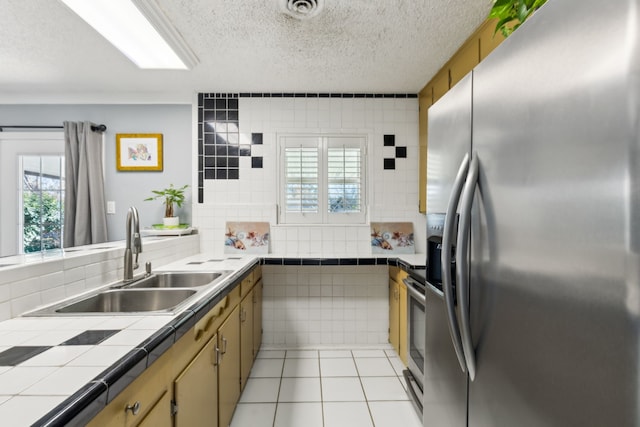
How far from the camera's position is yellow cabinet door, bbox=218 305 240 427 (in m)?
1.48

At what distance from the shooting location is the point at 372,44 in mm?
2055

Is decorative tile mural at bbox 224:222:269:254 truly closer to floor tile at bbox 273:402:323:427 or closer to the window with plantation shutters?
the window with plantation shutters

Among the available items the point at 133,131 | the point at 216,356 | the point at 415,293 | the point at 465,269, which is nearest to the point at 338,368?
the point at 415,293

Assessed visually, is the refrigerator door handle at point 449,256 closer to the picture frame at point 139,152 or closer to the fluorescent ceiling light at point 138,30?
the fluorescent ceiling light at point 138,30

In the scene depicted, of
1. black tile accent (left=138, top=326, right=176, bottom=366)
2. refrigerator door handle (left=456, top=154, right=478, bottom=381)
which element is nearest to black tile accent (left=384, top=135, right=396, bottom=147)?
refrigerator door handle (left=456, top=154, right=478, bottom=381)

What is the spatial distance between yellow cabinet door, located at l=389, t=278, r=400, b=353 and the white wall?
2043mm

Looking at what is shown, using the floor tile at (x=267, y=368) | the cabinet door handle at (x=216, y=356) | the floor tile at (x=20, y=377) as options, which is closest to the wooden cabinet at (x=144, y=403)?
the floor tile at (x=20, y=377)

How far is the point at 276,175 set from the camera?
288 centimetres

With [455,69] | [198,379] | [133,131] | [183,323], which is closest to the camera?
[183,323]

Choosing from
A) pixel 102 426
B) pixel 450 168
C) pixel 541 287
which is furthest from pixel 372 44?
pixel 102 426

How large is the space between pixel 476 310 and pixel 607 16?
597mm

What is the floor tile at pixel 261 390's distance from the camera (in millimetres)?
1983

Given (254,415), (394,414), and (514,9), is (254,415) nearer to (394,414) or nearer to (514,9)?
(394,414)

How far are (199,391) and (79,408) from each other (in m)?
0.72
